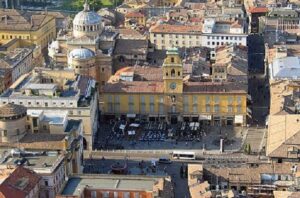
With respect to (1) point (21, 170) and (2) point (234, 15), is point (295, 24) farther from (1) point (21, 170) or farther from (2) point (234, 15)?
(1) point (21, 170)

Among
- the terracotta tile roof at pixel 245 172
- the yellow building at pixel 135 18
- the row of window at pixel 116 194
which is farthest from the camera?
the yellow building at pixel 135 18

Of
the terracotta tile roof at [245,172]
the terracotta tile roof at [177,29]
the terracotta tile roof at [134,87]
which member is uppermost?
the terracotta tile roof at [177,29]

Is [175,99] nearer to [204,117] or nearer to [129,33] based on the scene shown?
[204,117]

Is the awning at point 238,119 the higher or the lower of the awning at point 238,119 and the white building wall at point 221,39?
the lower

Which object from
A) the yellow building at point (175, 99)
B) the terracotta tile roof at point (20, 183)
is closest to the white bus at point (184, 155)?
the yellow building at point (175, 99)

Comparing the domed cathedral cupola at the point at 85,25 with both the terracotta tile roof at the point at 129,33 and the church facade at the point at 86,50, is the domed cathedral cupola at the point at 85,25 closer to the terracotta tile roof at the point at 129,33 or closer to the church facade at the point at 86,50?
the church facade at the point at 86,50

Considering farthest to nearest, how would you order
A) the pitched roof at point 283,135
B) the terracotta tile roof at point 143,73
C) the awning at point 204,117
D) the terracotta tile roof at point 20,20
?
the terracotta tile roof at point 20,20 → the terracotta tile roof at point 143,73 → the awning at point 204,117 → the pitched roof at point 283,135

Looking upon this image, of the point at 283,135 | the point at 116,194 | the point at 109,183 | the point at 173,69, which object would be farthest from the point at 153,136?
the point at 116,194

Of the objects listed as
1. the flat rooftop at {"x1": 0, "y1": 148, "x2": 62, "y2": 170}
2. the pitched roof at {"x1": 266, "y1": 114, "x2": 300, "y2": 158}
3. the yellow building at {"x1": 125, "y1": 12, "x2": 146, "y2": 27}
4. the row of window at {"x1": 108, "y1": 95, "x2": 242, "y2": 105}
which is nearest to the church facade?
the row of window at {"x1": 108, "y1": 95, "x2": 242, "y2": 105}
